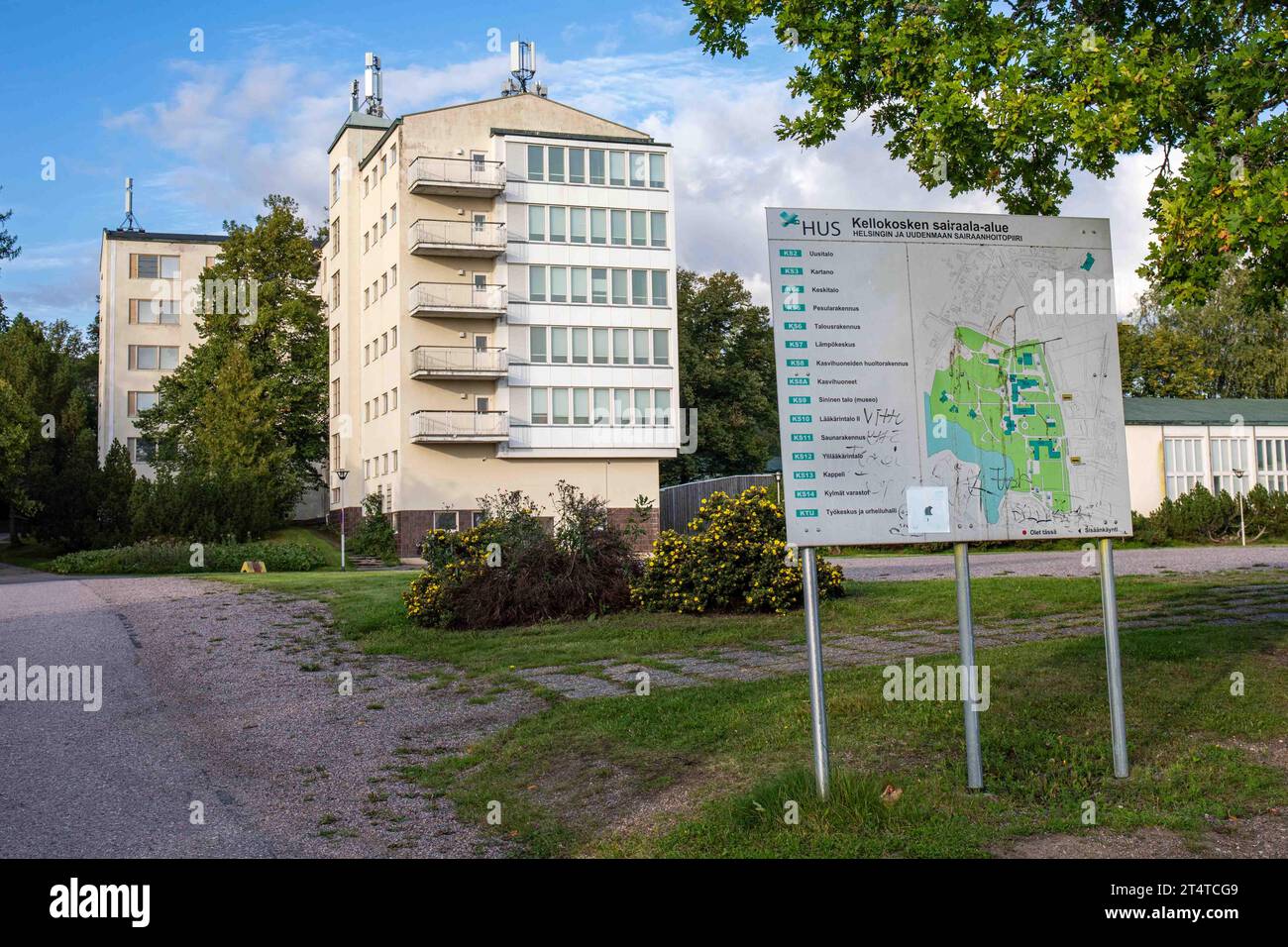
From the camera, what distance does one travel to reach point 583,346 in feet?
173

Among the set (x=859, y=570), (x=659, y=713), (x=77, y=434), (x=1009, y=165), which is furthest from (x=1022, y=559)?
(x=77, y=434)

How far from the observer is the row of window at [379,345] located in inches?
2114

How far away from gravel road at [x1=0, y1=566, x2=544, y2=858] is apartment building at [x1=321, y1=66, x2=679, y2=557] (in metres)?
34.9

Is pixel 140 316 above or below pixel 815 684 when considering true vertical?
above

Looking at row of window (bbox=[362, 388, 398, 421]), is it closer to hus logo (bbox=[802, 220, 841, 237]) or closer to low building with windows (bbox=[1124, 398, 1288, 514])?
low building with windows (bbox=[1124, 398, 1288, 514])

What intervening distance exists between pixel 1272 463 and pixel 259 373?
140 ft

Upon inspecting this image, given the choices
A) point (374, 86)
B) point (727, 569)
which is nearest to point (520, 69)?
point (374, 86)

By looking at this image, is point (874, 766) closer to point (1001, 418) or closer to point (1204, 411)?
point (1001, 418)

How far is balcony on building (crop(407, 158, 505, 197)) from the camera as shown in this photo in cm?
5134

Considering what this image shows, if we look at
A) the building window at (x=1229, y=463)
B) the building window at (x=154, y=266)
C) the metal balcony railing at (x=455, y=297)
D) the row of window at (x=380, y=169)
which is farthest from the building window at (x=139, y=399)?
the building window at (x=1229, y=463)

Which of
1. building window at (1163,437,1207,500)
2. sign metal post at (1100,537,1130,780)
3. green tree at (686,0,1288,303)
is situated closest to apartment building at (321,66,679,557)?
building window at (1163,437,1207,500)

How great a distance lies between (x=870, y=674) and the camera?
10.8 m

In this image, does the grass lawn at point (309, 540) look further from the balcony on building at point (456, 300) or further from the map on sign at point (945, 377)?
the map on sign at point (945, 377)
